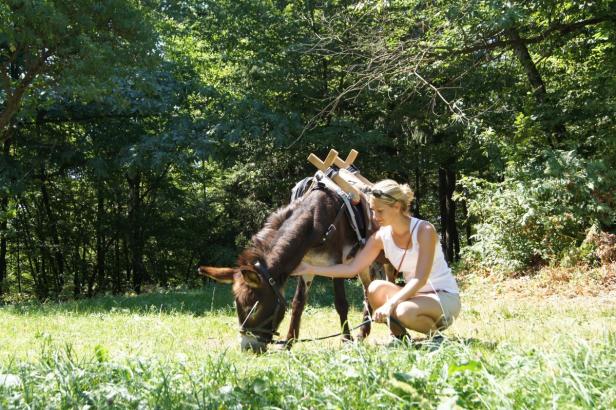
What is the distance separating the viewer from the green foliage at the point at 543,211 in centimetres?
992

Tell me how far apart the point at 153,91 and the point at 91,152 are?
16.4 feet

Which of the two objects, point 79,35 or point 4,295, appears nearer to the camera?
point 79,35

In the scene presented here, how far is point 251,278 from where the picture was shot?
4.57 metres

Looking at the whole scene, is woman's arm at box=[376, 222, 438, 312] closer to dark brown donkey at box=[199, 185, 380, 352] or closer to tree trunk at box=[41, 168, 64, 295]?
dark brown donkey at box=[199, 185, 380, 352]

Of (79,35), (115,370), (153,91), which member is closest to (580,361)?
(115,370)

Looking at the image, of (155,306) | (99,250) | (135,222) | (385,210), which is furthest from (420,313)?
(99,250)

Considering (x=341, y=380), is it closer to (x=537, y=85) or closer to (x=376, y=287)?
(x=376, y=287)

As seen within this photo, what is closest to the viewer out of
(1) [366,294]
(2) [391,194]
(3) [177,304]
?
(2) [391,194]

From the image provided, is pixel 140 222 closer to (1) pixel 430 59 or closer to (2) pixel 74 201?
(2) pixel 74 201

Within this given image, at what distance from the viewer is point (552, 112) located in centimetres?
1116

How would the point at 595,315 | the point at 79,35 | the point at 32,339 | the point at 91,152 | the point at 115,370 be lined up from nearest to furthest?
the point at 115,370
the point at 32,339
the point at 595,315
the point at 79,35
the point at 91,152

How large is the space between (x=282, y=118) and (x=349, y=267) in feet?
29.5

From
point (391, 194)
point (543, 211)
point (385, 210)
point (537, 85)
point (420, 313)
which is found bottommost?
point (420, 313)

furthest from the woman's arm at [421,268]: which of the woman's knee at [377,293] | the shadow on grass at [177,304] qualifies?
the shadow on grass at [177,304]
